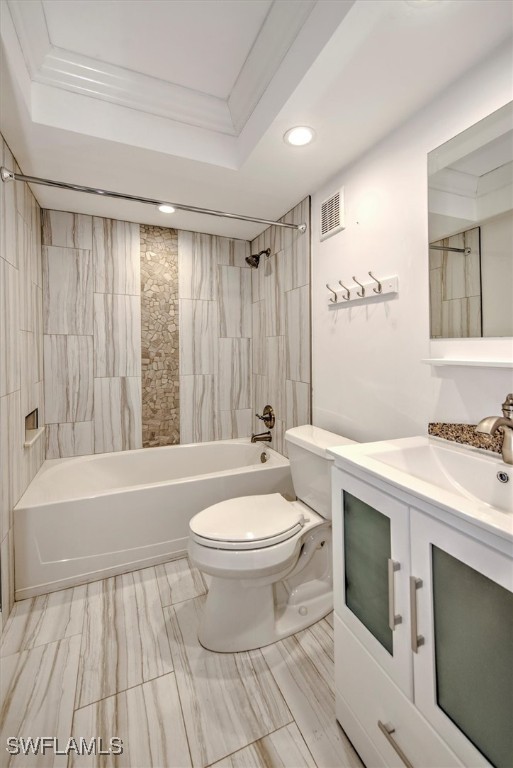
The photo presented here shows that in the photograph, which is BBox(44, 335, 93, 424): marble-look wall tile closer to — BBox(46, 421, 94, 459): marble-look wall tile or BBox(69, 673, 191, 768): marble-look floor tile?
BBox(46, 421, 94, 459): marble-look wall tile

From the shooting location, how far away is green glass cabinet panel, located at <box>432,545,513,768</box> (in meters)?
0.64

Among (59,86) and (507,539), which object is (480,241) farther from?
(59,86)

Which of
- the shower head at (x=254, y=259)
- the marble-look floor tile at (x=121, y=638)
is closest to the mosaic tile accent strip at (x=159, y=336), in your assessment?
the shower head at (x=254, y=259)

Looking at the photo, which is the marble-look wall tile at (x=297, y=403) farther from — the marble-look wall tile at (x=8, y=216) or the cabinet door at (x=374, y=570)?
the marble-look wall tile at (x=8, y=216)

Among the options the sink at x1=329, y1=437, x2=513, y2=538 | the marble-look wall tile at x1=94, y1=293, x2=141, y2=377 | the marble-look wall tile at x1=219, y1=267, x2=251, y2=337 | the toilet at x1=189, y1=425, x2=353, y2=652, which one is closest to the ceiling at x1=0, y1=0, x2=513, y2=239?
the marble-look wall tile at x1=94, y1=293, x2=141, y2=377

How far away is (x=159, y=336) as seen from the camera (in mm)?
2670

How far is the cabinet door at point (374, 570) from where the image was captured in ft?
2.76

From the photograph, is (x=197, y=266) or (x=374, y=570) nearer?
(x=374, y=570)

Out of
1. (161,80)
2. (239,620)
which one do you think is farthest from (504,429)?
(161,80)

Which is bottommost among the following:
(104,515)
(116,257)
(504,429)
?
(104,515)

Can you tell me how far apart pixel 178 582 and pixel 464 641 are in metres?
1.53

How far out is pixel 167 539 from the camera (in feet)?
6.67

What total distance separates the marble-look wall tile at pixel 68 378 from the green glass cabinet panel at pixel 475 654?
7.89 ft

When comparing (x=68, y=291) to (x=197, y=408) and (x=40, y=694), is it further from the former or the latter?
(x=40, y=694)
